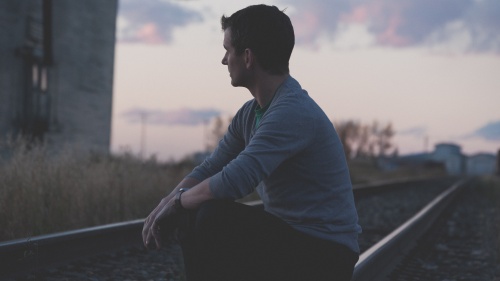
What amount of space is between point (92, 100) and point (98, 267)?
50.6 ft

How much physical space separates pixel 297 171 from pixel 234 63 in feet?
1.86

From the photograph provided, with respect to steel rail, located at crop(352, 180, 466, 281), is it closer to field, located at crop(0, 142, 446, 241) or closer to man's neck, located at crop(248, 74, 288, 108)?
man's neck, located at crop(248, 74, 288, 108)

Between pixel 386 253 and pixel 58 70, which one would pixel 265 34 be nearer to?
pixel 386 253

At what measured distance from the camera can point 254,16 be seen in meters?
2.26

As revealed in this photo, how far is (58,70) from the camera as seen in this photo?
17.6 meters

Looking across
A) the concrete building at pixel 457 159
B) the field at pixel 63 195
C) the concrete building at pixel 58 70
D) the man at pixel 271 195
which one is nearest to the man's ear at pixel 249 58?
the man at pixel 271 195

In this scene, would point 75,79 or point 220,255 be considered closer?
point 220,255

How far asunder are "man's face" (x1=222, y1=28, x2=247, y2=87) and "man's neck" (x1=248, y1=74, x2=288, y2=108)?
7cm

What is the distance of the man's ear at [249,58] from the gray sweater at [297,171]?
0.55 ft

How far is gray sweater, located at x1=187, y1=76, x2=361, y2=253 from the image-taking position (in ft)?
7.04

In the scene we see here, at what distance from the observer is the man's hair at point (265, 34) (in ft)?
7.36

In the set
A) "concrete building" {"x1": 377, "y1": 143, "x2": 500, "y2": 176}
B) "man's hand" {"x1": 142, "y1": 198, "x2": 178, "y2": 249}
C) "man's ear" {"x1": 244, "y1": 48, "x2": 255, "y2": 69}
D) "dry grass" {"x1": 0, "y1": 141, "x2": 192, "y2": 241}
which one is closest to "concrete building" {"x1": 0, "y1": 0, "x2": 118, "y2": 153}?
"dry grass" {"x1": 0, "y1": 141, "x2": 192, "y2": 241}

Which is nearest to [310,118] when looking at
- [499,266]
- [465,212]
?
[499,266]

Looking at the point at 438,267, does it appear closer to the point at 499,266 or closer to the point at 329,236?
the point at 499,266
